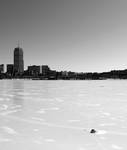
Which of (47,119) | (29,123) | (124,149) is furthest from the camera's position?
(47,119)

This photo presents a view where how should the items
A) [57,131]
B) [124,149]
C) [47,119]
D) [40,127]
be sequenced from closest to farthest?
[124,149] → [57,131] → [40,127] → [47,119]

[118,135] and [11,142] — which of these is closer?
[11,142]

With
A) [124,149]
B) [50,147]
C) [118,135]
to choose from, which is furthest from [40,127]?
[124,149]

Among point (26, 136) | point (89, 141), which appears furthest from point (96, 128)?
point (26, 136)

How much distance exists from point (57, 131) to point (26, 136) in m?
0.85

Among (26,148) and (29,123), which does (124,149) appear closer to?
(26,148)

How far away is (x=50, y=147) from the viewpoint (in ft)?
12.7

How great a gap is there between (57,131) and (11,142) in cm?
129

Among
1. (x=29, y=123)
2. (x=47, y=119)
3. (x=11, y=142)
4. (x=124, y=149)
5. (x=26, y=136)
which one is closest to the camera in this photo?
(x=124, y=149)

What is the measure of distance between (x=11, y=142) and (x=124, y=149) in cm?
241

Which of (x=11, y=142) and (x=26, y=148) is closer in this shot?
(x=26, y=148)

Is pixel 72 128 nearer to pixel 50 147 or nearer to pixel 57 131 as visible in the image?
pixel 57 131

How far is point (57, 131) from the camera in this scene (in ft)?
16.3

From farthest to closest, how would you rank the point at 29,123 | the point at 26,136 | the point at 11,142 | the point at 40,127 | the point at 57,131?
the point at 29,123 → the point at 40,127 → the point at 57,131 → the point at 26,136 → the point at 11,142
